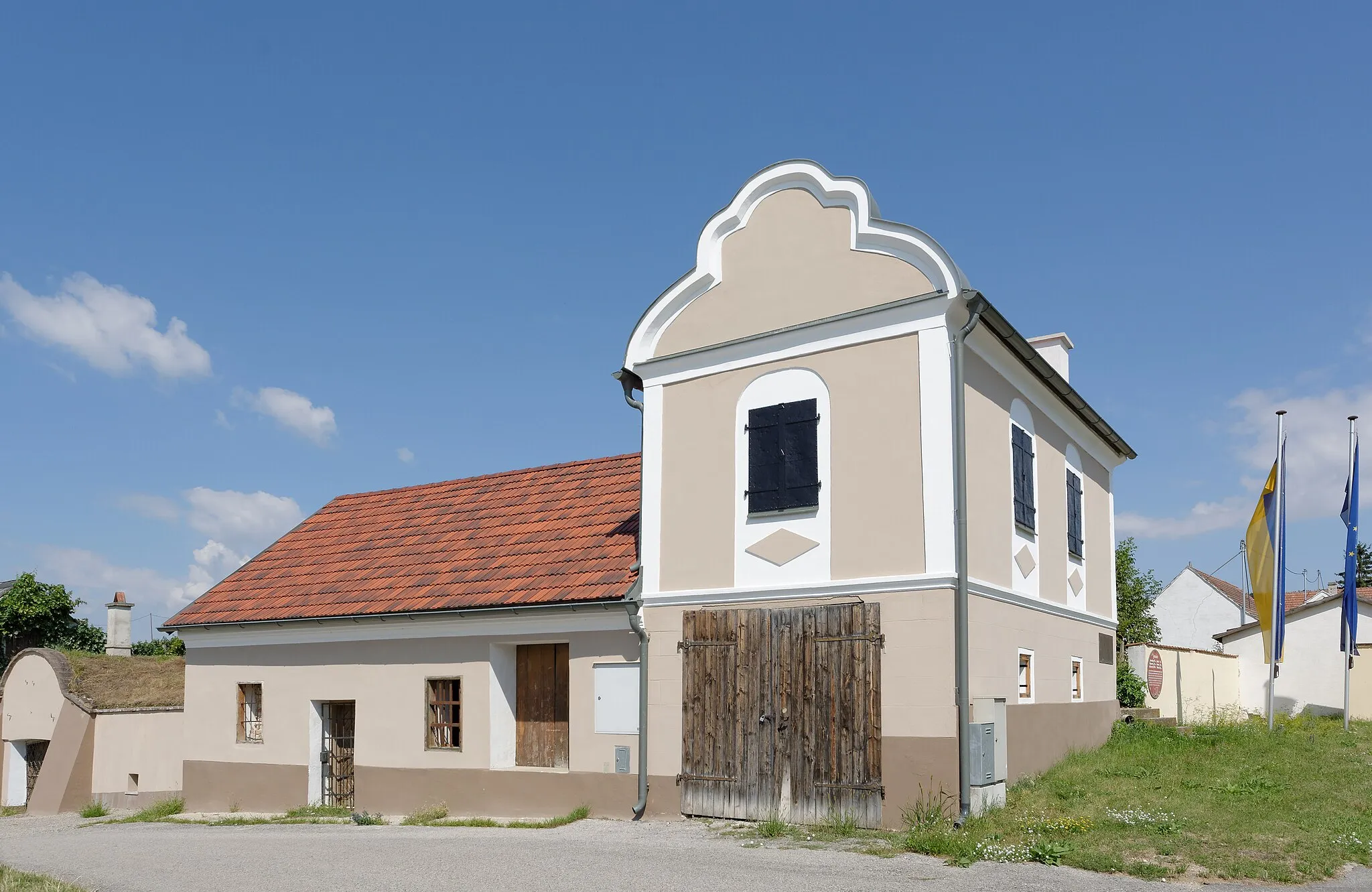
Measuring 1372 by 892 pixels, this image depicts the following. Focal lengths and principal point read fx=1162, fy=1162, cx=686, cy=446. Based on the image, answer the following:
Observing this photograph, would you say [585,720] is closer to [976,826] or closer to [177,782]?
[976,826]

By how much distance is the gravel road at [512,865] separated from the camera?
999 cm

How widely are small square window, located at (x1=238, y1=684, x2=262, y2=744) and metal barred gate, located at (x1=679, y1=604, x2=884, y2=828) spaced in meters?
8.77

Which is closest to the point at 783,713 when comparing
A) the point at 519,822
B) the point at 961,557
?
the point at 961,557

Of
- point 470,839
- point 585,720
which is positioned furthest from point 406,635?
point 470,839

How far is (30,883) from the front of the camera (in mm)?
11188

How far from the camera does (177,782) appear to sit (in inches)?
858

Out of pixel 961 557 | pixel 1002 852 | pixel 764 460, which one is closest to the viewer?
pixel 1002 852

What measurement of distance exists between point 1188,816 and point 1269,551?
1092cm

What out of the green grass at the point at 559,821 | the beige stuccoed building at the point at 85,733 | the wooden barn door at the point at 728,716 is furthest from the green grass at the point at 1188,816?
the beige stuccoed building at the point at 85,733

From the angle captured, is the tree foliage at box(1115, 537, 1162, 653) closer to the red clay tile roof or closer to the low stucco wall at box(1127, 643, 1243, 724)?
the low stucco wall at box(1127, 643, 1243, 724)

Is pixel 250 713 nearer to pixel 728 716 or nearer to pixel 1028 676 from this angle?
pixel 728 716

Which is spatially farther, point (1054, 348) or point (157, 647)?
point (157, 647)

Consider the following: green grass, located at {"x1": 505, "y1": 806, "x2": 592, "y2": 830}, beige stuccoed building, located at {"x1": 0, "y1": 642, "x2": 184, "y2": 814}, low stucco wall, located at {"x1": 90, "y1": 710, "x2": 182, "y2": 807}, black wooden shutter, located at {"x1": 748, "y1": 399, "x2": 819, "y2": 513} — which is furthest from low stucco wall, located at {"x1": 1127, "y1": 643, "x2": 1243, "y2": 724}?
beige stuccoed building, located at {"x1": 0, "y1": 642, "x2": 184, "y2": 814}

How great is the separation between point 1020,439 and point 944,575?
154 inches
